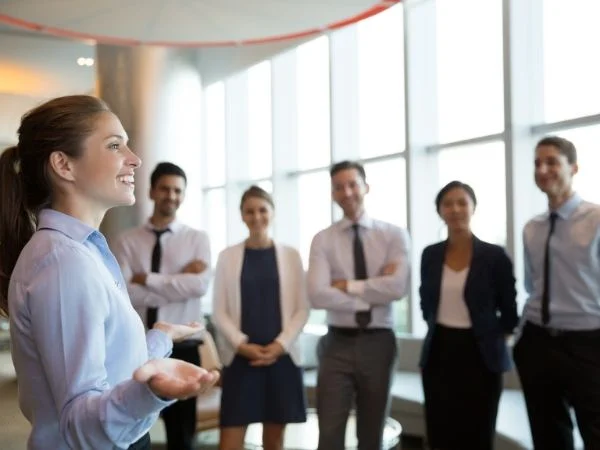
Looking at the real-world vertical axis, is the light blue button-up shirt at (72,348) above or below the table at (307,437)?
above

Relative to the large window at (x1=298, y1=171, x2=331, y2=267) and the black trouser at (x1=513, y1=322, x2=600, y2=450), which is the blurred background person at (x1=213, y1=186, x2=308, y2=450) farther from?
the large window at (x1=298, y1=171, x2=331, y2=267)

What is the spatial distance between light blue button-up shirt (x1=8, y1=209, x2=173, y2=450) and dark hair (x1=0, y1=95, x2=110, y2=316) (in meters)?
0.13

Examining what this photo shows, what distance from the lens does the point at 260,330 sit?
4098 millimetres

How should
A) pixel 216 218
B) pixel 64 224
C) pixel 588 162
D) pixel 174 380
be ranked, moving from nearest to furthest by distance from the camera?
pixel 174 380
pixel 64 224
pixel 588 162
pixel 216 218

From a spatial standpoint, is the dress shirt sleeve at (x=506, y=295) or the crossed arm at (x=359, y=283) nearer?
the dress shirt sleeve at (x=506, y=295)

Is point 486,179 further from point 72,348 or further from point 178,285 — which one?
point 72,348

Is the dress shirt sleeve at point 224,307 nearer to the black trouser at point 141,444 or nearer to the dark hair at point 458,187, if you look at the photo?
the dark hair at point 458,187

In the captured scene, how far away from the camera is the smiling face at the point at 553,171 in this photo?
3.61 metres

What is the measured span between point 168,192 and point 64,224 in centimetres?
279

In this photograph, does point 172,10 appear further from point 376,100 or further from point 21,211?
point 376,100

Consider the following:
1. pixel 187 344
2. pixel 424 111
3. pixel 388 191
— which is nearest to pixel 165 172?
pixel 187 344

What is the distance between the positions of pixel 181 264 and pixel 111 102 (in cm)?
487

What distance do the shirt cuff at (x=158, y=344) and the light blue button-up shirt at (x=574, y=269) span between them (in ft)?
7.87

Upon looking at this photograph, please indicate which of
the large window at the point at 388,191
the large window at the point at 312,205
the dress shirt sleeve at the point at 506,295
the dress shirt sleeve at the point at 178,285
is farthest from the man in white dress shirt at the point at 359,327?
the large window at the point at 312,205
